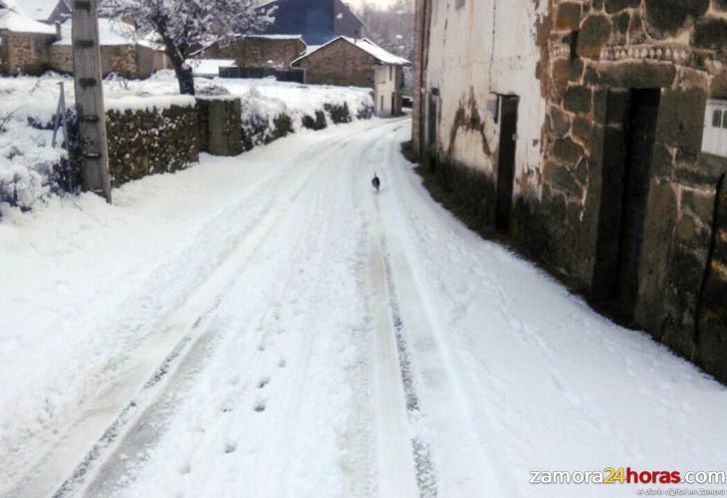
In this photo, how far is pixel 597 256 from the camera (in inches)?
261

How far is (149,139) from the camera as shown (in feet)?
42.8

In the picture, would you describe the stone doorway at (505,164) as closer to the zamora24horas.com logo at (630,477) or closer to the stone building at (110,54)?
the zamora24horas.com logo at (630,477)

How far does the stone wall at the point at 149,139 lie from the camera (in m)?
11.4

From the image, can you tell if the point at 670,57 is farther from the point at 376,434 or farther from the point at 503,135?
the point at 503,135

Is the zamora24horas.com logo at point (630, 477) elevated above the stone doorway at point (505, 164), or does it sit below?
below

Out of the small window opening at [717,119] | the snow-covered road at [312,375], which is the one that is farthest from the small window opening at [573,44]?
the small window opening at [717,119]

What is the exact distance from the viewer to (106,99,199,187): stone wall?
11438 mm

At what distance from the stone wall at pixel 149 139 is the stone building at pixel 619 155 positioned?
250 inches

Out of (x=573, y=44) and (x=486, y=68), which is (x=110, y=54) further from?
(x=573, y=44)

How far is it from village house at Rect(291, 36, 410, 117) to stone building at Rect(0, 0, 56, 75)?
1702 centimetres

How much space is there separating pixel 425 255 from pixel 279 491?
5.28m

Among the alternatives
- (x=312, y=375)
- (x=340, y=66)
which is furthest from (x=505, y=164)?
(x=340, y=66)

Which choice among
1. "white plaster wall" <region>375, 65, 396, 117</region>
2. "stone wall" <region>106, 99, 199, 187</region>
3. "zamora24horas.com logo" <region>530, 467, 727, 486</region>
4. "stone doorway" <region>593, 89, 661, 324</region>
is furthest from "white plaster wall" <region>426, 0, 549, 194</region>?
"white plaster wall" <region>375, 65, 396, 117</region>

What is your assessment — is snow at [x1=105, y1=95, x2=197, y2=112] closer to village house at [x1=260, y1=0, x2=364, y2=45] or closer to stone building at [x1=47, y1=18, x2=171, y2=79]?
stone building at [x1=47, y1=18, x2=171, y2=79]
